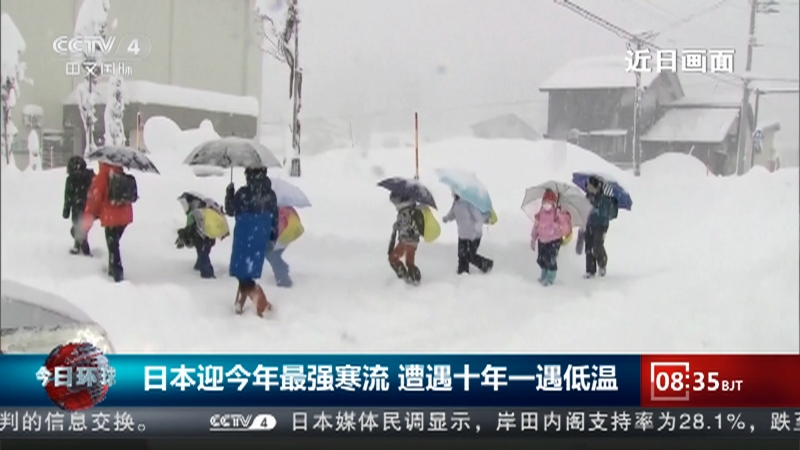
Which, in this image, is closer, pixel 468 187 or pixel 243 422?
pixel 243 422

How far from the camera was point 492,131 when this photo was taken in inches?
89.5

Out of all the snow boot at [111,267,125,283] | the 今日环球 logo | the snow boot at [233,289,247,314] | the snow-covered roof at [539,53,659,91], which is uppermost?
the snow-covered roof at [539,53,659,91]

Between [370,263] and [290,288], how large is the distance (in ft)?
0.81

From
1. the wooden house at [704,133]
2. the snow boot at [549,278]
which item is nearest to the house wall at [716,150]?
the wooden house at [704,133]

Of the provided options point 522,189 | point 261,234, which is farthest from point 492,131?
point 261,234

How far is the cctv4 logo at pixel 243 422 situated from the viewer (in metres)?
2.17

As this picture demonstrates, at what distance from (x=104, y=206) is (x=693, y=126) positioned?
5.75 feet

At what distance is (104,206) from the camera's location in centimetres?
227

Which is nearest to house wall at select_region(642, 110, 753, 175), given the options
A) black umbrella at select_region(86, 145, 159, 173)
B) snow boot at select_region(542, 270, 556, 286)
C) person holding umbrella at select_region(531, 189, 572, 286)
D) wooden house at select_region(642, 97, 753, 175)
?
wooden house at select_region(642, 97, 753, 175)

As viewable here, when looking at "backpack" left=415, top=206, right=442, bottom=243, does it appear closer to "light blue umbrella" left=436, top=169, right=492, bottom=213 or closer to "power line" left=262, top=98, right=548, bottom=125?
"light blue umbrella" left=436, top=169, right=492, bottom=213

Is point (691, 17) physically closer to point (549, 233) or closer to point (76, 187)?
point (549, 233)

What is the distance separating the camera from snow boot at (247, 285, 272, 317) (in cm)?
225

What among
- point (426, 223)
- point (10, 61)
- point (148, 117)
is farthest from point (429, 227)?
point (10, 61)

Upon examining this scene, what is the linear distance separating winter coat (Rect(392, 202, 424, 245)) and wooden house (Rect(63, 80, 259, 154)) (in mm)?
503
